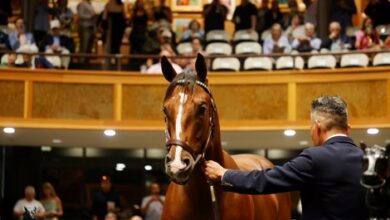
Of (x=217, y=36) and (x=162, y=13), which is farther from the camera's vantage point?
(x=162, y=13)

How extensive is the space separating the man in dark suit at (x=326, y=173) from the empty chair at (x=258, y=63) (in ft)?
43.8

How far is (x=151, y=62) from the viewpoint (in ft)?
62.4

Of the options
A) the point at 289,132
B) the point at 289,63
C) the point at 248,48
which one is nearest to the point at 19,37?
the point at 248,48

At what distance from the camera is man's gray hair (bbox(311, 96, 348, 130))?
4906mm

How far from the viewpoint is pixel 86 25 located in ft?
66.8

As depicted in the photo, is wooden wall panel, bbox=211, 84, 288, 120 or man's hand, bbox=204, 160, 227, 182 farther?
wooden wall panel, bbox=211, 84, 288, 120

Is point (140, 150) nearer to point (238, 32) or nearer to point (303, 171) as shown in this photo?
point (238, 32)

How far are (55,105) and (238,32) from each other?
4.36 meters

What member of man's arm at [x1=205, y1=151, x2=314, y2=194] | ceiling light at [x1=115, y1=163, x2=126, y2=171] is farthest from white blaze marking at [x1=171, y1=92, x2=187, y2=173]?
ceiling light at [x1=115, y1=163, x2=126, y2=171]

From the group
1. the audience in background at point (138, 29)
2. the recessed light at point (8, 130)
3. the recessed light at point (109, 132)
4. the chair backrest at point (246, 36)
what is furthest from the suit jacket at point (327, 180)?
the chair backrest at point (246, 36)

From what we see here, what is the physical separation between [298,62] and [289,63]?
190 mm

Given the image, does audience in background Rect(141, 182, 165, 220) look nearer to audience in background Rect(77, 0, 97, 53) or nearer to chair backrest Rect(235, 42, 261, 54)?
chair backrest Rect(235, 42, 261, 54)

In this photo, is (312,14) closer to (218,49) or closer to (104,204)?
(218,49)

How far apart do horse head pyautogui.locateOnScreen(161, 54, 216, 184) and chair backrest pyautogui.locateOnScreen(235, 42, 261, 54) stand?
12.8 metres
